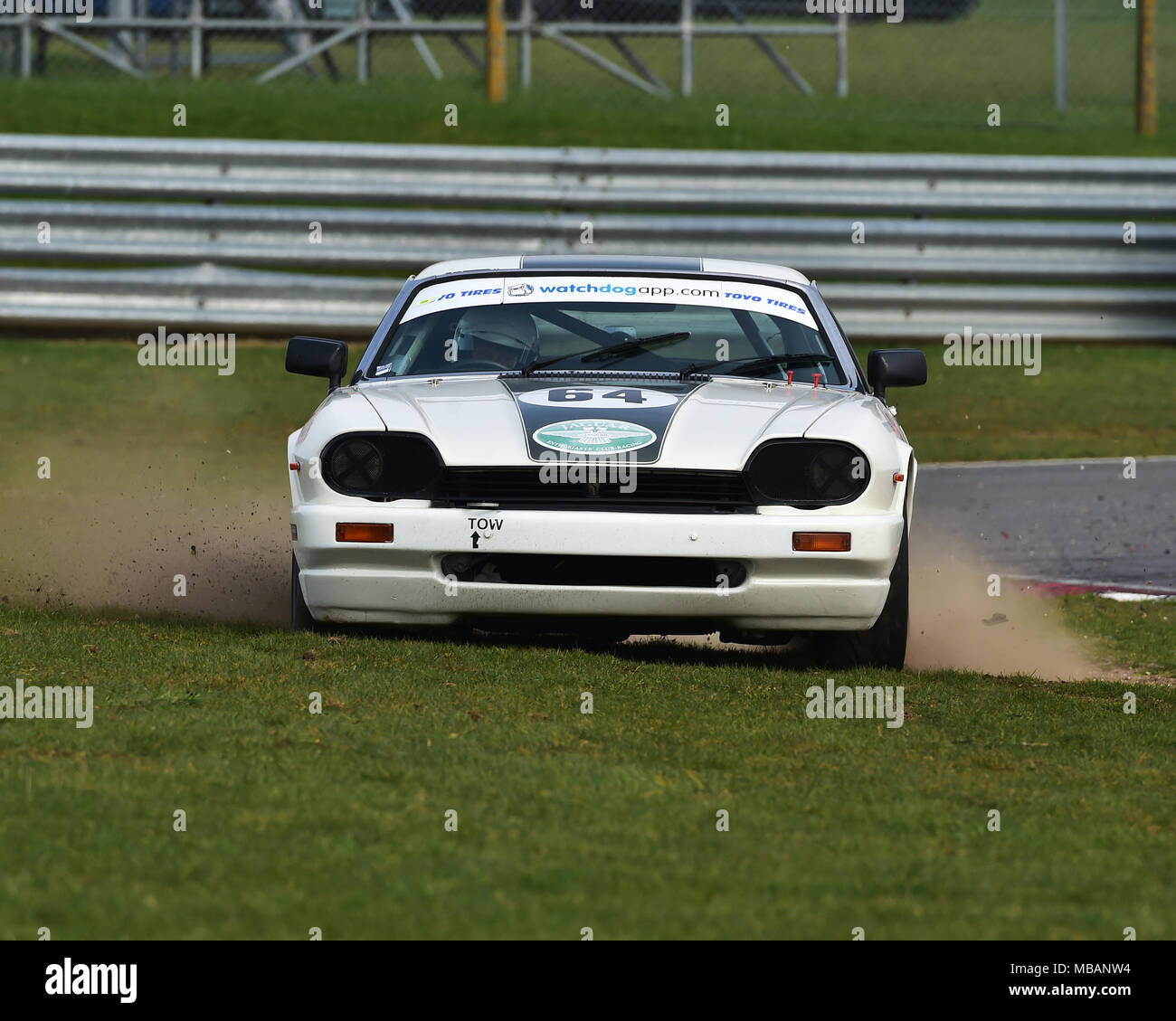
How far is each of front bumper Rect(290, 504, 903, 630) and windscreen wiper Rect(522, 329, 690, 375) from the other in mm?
987

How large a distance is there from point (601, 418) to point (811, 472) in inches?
25.7

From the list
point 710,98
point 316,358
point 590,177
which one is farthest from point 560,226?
point 316,358

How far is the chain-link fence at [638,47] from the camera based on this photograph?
51.7ft

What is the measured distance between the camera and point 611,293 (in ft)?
23.2

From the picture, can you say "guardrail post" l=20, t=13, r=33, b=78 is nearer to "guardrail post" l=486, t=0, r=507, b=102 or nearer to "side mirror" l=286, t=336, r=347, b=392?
"guardrail post" l=486, t=0, r=507, b=102

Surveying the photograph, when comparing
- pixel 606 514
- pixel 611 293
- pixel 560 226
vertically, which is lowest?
pixel 606 514

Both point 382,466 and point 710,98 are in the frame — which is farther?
Answer: point 710,98

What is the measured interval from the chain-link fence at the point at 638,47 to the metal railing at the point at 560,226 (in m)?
2.53

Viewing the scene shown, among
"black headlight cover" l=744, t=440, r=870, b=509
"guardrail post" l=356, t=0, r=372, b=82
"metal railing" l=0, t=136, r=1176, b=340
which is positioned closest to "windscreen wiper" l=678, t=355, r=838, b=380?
"black headlight cover" l=744, t=440, r=870, b=509

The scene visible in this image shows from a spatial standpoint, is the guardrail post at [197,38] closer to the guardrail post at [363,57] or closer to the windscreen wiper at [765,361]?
the guardrail post at [363,57]

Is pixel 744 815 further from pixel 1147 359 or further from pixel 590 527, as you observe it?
pixel 1147 359

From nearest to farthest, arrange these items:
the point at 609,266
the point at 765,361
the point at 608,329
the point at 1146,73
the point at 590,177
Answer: the point at 765,361 → the point at 608,329 → the point at 609,266 → the point at 590,177 → the point at 1146,73

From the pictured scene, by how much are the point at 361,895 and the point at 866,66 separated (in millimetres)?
14263

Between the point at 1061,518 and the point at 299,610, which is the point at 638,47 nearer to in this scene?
the point at 1061,518
